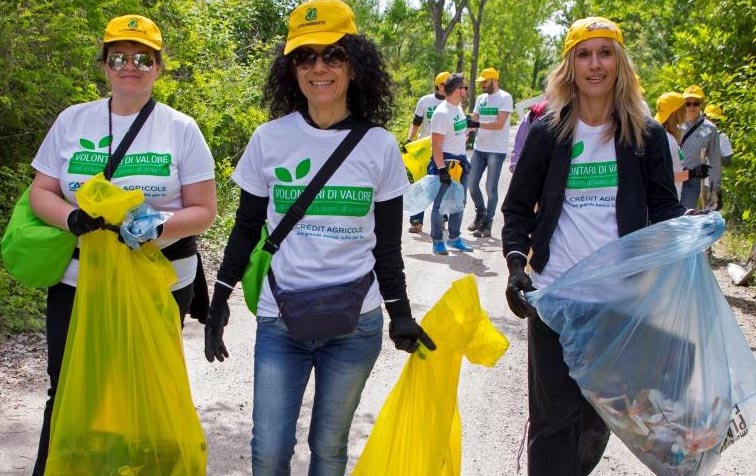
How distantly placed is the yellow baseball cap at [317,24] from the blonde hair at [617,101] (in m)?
0.87

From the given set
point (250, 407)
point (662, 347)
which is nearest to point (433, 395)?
point (662, 347)

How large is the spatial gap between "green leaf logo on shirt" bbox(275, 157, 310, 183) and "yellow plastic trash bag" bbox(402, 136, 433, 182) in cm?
668

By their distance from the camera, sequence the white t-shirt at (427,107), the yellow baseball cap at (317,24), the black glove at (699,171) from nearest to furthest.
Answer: the yellow baseball cap at (317,24)
the black glove at (699,171)
the white t-shirt at (427,107)

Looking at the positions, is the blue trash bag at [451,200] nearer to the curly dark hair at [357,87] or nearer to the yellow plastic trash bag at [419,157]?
the yellow plastic trash bag at [419,157]

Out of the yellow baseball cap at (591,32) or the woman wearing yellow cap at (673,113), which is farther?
the woman wearing yellow cap at (673,113)

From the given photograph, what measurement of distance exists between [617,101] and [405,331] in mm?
1158

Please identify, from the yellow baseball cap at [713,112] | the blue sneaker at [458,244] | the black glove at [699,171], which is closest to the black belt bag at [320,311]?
the black glove at [699,171]

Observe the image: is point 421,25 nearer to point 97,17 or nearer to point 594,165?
point 97,17

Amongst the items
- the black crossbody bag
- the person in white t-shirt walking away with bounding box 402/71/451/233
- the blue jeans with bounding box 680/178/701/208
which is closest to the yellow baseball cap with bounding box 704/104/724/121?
the blue jeans with bounding box 680/178/701/208

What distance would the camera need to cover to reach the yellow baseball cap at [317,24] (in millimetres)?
2908

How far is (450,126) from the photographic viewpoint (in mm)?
9336

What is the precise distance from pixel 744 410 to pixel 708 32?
7.93 metres

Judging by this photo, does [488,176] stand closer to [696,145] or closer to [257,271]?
[696,145]

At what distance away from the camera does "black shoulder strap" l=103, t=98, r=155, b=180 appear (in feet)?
10.7
